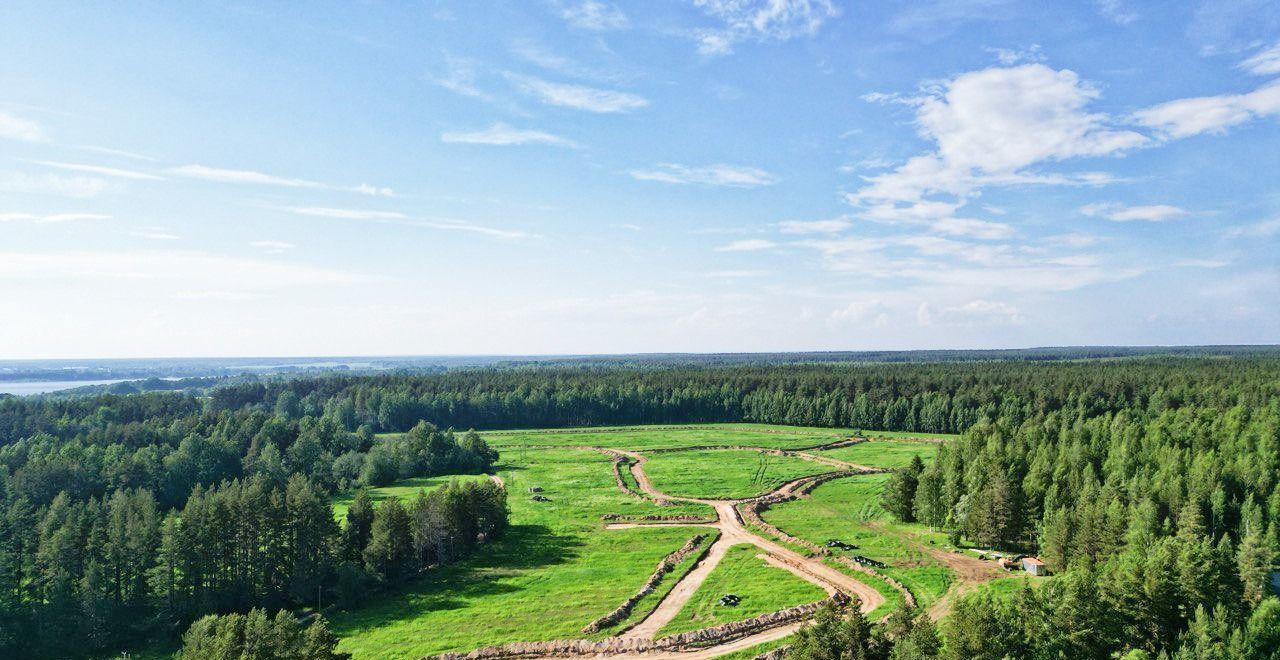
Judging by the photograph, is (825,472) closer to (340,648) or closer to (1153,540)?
(1153,540)

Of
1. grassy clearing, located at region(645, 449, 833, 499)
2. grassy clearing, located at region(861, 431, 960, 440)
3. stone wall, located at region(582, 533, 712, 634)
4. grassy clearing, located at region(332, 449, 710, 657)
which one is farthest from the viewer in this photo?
grassy clearing, located at region(861, 431, 960, 440)

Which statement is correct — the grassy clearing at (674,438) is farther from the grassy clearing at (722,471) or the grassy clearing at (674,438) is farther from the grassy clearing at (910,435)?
the grassy clearing at (722,471)

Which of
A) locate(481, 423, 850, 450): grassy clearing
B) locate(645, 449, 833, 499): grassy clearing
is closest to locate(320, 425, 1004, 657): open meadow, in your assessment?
locate(645, 449, 833, 499): grassy clearing

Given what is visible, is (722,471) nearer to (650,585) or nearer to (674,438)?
(674,438)

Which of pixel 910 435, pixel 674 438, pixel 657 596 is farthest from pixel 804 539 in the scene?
pixel 910 435

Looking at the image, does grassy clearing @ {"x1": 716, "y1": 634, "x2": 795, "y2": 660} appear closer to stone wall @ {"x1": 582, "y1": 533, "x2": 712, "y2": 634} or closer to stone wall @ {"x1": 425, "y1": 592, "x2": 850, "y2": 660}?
stone wall @ {"x1": 425, "y1": 592, "x2": 850, "y2": 660}

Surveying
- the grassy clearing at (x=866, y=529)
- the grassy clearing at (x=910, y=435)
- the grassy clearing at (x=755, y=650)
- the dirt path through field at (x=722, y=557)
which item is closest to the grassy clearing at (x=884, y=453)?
the grassy clearing at (x=910, y=435)

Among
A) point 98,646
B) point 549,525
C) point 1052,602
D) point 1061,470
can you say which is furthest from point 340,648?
point 1061,470
